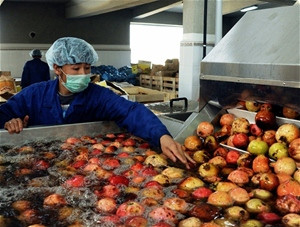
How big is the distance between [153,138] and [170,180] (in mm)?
526

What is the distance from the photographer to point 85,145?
104 inches

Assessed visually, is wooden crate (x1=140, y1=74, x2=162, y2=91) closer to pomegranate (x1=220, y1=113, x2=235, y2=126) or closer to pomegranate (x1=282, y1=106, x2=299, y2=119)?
pomegranate (x1=220, y1=113, x2=235, y2=126)

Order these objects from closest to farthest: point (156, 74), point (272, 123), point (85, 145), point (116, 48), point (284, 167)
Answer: point (284, 167) → point (272, 123) → point (85, 145) → point (156, 74) → point (116, 48)

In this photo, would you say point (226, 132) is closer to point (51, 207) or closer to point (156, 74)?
point (51, 207)

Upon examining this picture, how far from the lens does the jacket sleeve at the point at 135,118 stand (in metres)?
2.47

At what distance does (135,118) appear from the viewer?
2.66 meters

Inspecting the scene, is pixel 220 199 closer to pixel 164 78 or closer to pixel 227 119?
pixel 227 119

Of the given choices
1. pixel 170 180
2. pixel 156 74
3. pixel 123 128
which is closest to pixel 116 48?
pixel 156 74

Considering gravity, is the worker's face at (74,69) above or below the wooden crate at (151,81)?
above

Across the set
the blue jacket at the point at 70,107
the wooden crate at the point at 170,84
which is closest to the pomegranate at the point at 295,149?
the blue jacket at the point at 70,107

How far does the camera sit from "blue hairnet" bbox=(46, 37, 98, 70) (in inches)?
107

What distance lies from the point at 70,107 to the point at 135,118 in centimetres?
54

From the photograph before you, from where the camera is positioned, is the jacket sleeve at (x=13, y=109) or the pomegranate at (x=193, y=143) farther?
the jacket sleeve at (x=13, y=109)

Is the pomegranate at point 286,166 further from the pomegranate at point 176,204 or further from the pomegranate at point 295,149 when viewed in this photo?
the pomegranate at point 176,204
